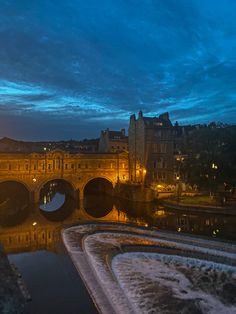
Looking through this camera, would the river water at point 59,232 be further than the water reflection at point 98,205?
No

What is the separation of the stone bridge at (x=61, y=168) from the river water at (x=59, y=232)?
13.4ft

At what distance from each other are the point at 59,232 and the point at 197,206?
66.4ft

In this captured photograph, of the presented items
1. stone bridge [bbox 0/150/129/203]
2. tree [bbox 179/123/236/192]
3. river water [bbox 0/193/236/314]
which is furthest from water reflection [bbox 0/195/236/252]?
tree [bbox 179/123/236/192]

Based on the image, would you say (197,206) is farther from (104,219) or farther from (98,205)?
(98,205)

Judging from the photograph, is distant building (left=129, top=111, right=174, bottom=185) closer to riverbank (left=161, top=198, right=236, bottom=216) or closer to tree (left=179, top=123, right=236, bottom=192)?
riverbank (left=161, top=198, right=236, bottom=216)

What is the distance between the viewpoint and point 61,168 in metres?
59.4

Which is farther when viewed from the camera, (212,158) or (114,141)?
(114,141)

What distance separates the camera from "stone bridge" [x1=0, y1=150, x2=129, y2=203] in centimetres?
5575

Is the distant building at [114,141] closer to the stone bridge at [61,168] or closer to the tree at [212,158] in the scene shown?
the stone bridge at [61,168]

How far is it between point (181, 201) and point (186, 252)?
23544 millimetres

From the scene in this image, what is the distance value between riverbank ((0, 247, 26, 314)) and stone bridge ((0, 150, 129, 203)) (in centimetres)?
3578

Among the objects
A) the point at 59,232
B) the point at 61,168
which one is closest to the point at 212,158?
the point at 59,232

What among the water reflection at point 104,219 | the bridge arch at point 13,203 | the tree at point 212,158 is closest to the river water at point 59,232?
the water reflection at point 104,219

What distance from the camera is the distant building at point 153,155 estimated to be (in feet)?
210
